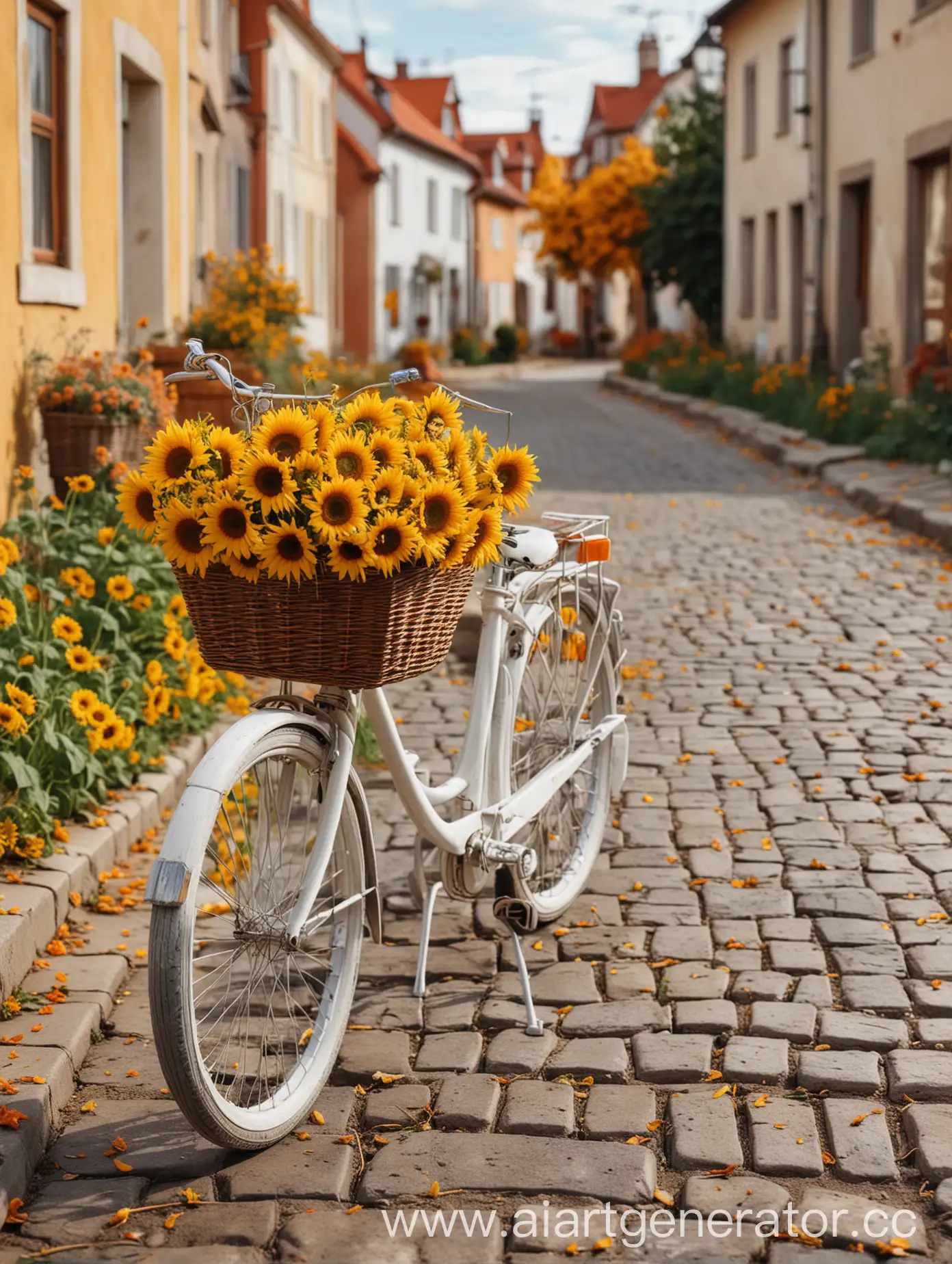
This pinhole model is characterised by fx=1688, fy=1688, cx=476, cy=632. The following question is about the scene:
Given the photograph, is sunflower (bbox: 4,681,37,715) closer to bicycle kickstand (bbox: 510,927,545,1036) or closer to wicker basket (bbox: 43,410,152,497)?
bicycle kickstand (bbox: 510,927,545,1036)

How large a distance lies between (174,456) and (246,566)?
0.28 metres

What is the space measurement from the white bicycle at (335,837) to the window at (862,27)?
15792 mm

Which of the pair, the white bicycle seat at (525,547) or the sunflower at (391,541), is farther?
the white bicycle seat at (525,547)

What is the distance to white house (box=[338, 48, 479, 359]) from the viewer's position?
3678 cm

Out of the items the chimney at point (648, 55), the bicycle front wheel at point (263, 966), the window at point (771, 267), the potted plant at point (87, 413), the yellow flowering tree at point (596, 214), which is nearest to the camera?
the bicycle front wheel at point (263, 966)

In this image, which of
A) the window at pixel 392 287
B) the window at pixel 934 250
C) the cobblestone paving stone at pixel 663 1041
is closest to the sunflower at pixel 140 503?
the cobblestone paving stone at pixel 663 1041

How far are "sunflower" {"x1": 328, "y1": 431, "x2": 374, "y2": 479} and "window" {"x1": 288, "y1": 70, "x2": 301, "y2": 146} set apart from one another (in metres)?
23.4

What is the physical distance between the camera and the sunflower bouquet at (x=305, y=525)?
2.98 m

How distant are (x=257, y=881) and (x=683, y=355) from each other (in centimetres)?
2463

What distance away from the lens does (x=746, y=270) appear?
1028 inches

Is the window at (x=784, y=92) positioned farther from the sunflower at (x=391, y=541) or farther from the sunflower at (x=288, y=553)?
the sunflower at (x=288, y=553)

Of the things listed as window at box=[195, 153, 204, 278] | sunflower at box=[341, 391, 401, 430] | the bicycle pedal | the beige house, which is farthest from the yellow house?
the beige house

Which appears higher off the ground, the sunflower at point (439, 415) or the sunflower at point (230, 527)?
the sunflower at point (439, 415)

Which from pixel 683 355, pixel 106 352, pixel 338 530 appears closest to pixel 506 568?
pixel 338 530
